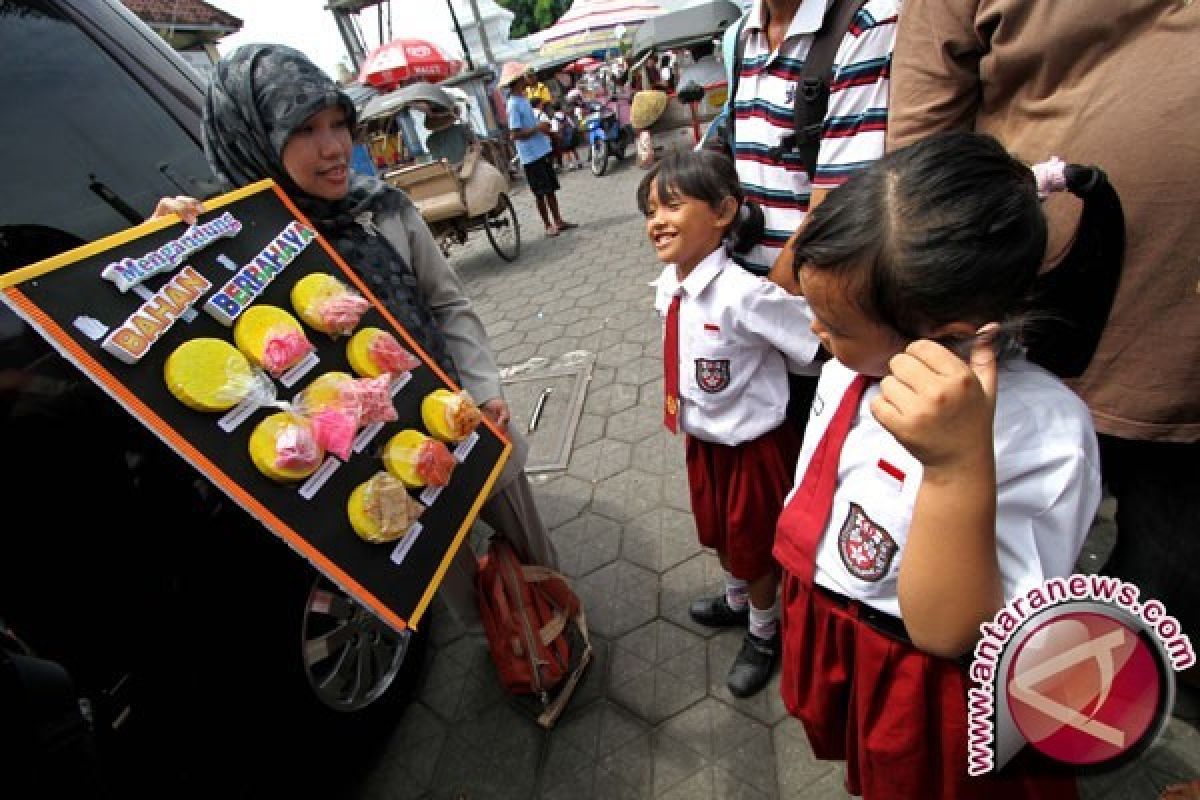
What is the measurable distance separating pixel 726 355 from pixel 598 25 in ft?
61.5

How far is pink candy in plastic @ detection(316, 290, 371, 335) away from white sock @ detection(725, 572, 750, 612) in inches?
58.0

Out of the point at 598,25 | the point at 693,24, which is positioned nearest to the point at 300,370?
the point at 693,24

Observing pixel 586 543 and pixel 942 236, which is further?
pixel 586 543

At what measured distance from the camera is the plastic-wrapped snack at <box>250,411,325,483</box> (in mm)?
1070

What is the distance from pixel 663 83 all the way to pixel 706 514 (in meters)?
13.5

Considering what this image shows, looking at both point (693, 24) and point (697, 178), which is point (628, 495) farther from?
point (693, 24)

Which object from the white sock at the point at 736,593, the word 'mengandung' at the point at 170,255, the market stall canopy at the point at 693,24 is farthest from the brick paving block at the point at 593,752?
the market stall canopy at the point at 693,24

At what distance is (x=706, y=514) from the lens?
183 cm

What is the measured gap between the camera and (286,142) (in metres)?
1.40

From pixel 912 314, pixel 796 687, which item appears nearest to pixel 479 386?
pixel 796 687

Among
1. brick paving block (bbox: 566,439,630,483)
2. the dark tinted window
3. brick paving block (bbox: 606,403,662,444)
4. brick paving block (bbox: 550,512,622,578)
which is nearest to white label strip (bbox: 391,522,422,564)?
the dark tinted window

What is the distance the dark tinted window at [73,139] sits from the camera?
4.42 feet

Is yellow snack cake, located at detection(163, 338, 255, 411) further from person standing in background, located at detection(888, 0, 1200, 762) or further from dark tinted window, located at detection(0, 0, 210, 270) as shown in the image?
person standing in background, located at detection(888, 0, 1200, 762)

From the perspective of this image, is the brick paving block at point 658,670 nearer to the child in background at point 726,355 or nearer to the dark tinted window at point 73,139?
the child in background at point 726,355
